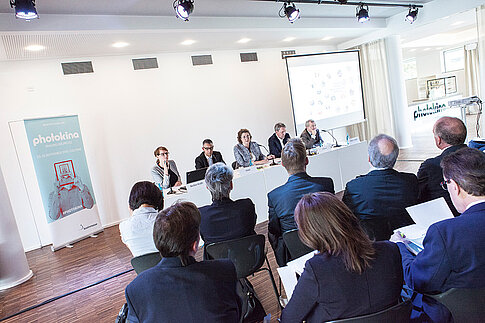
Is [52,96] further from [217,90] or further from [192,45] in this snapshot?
[217,90]

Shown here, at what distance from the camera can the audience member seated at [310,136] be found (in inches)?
225

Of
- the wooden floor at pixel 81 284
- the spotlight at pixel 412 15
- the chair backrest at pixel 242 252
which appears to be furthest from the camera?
the spotlight at pixel 412 15

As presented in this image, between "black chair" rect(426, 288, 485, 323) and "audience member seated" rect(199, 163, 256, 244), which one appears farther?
"audience member seated" rect(199, 163, 256, 244)

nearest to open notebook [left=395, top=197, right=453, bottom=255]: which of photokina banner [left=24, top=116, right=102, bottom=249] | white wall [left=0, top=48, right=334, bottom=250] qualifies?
photokina banner [left=24, top=116, right=102, bottom=249]

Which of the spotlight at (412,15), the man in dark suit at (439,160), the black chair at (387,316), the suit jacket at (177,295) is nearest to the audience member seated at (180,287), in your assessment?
the suit jacket at (177,295)

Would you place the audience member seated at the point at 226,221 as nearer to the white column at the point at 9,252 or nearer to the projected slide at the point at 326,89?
the white column at the point at 9,252

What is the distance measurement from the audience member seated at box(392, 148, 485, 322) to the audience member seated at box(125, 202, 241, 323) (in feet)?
2.46

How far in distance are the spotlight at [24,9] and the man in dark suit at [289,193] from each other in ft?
9.05

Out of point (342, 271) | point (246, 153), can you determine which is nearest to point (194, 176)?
point (246, 153)

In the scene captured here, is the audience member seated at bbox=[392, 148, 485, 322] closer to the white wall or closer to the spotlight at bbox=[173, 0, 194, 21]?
the spotlight at bbox=[173, 0, 194, 21]

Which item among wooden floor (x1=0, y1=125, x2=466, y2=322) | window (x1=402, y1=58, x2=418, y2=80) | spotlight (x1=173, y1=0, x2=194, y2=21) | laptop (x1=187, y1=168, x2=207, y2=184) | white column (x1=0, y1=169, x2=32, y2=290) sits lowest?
wooden floor (x1=0, y1=125, x2=466, y2=322)

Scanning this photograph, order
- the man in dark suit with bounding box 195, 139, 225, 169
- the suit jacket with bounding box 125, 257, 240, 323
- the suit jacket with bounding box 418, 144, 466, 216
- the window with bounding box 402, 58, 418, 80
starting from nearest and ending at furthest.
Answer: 1. the suit jacket with bounding box 125, 257, 240, 323
2. the suit jacket with bounding box 418, 144, 466, 216
3. the man in dark suit with bounding box 195, 139, 225, 169
4. the window with bounding box 402, 58, 418, 80

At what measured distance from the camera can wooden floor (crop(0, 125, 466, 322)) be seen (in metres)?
2.88

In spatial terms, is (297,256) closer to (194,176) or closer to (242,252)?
(242,252)
